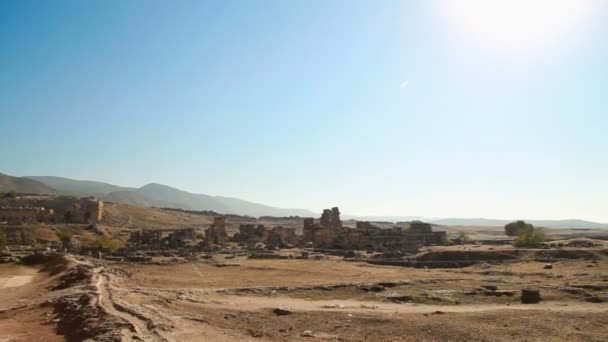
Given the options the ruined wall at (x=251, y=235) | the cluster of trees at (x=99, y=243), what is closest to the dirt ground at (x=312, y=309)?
the cluster of trees at (x=99, y=243)

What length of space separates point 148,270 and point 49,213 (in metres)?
57.2

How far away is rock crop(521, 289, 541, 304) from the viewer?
1917 centimetres

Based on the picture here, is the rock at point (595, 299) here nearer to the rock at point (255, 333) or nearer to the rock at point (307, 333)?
the rock at point (307, 333)

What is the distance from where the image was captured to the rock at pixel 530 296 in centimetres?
1917

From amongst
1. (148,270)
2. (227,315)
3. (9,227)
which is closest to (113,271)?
(148,270)

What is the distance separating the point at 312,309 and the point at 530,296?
9.06 metres

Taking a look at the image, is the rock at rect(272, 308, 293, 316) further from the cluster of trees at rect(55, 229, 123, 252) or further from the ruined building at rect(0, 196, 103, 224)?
the ruined building at rect(0, 196, 103, 224)

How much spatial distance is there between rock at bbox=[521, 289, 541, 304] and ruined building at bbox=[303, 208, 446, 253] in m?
35.8

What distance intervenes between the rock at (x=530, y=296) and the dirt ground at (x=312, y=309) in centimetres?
32

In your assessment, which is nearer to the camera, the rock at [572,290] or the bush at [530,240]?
the rock at [572,290]

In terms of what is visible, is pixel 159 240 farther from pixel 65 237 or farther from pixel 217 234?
pixel 65 237

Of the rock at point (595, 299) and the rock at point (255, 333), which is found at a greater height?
the rock at point (595, 299)

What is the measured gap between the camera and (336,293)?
21750mm

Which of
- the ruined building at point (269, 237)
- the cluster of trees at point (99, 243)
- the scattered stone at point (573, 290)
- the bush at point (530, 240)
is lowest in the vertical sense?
the cluster of trees at point (99, 243)
